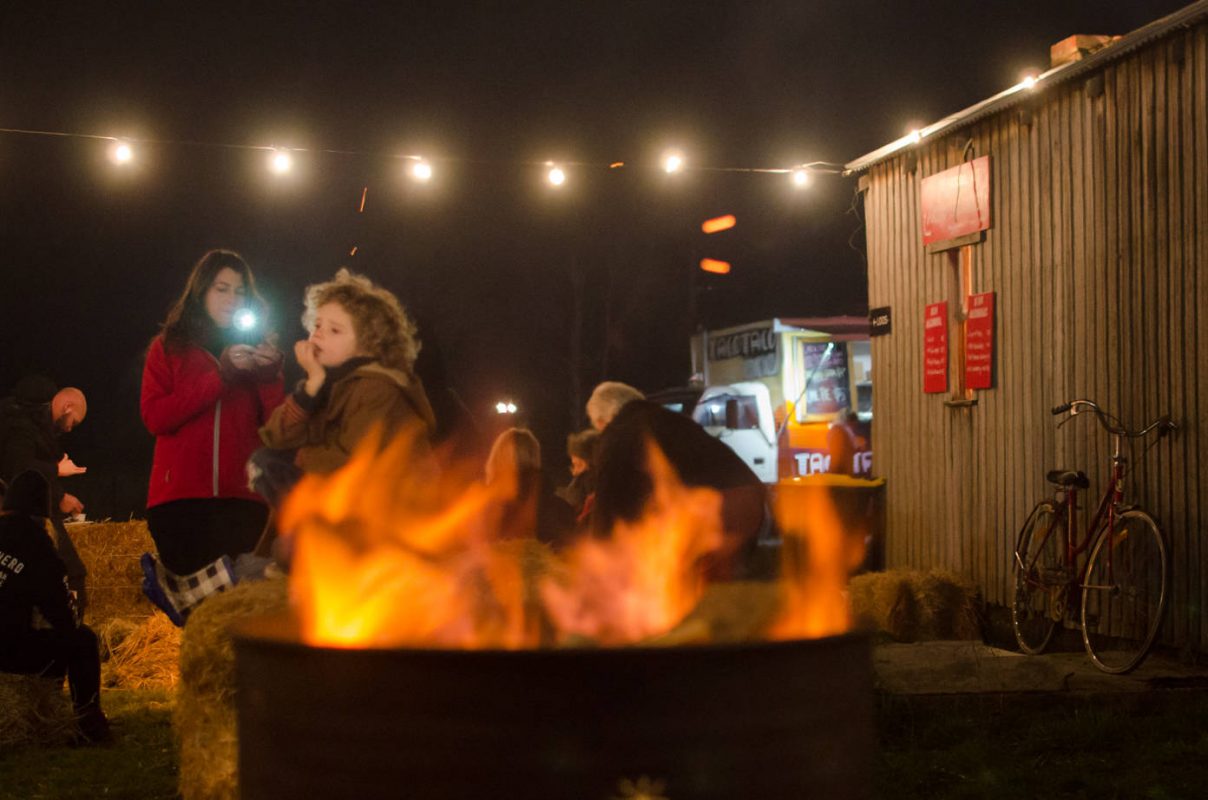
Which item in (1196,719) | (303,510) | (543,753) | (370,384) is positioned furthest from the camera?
(1196,719)

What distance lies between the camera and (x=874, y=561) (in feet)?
38.4

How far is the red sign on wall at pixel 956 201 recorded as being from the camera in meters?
9.48

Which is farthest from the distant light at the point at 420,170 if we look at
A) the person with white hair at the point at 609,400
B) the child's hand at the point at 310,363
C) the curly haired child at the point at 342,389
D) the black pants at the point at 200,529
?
the child's hand at the point at 310,363

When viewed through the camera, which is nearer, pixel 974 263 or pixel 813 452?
pixel 974 263

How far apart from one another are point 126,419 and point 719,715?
1929 inches

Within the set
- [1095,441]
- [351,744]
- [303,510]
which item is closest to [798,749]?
[351,744]

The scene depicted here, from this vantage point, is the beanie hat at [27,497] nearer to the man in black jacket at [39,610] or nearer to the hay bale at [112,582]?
the man in black jacket at [39,610]

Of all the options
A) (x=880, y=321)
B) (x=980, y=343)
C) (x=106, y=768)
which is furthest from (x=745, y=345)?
(x=106, y=768)

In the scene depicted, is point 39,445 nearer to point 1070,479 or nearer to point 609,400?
point 609,400

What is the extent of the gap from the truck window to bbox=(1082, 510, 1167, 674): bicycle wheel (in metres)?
12.5

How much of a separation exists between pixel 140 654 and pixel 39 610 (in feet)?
7.38

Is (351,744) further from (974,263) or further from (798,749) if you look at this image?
(974,263)

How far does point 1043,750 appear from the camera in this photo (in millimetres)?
6113

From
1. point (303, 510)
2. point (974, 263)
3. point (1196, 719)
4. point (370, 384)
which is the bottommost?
point (1196, 719)
